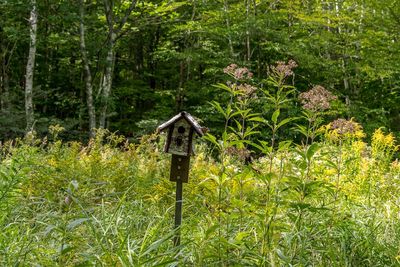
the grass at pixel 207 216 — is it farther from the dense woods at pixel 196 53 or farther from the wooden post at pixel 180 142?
the dense woods at pixel 196 53

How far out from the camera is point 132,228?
314 centimetres

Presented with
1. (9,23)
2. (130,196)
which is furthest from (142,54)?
(130,196)

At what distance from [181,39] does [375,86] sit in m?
7.07

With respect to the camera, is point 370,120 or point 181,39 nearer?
point 370,120

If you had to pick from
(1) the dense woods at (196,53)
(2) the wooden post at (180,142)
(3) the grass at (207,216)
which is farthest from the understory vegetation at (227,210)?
(1) the dense woods at (196,53)

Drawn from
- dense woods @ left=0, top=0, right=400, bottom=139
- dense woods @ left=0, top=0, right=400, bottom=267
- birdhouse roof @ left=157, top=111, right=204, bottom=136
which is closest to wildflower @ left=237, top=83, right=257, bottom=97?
dense woods @ left=0, top=0, right=400, bottom=267

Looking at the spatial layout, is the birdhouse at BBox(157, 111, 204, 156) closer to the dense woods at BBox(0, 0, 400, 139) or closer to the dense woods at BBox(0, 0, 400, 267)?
the dense woods at BBox(0, 0, 400, 267)

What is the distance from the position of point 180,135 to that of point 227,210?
0.63m

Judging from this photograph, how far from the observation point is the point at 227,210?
2.90 metres

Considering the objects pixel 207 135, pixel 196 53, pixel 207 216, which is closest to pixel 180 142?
pixel 207 135

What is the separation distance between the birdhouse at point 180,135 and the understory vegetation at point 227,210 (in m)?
0.19

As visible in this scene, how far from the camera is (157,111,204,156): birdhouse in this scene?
9.86ft

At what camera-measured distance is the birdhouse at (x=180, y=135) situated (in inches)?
118

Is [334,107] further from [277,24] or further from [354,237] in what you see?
[354,237]
